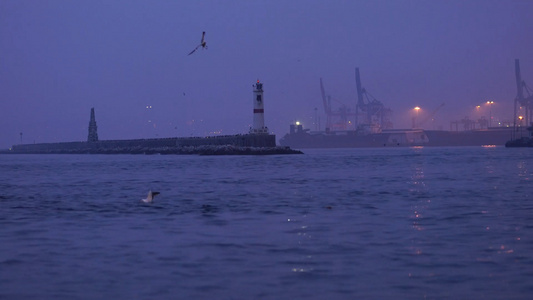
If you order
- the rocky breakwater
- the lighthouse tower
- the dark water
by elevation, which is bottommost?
the dark water

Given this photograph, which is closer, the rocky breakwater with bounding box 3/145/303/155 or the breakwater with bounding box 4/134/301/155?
the rocky breakwater with bounding box 3/145/303/155

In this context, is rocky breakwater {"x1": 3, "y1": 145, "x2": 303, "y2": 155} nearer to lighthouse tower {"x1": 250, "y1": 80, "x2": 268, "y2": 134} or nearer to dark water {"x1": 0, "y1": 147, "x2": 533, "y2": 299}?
lighthouse tower {"x1": 250, "y1": 80, "x2": 268, "y2": 134}

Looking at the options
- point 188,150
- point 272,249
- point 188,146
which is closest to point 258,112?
point 188,150

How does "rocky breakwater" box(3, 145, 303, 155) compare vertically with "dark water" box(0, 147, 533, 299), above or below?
above

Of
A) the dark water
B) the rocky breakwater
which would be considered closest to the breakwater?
the rocky breakwater

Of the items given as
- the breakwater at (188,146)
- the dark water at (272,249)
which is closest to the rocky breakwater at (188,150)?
the breakwater at (188,146)

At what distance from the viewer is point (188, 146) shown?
107188 mm

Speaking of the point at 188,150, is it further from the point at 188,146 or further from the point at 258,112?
the point at 258,112

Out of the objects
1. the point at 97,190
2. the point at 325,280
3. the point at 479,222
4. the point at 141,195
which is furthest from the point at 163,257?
the point at 97,190

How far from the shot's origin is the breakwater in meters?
86.5

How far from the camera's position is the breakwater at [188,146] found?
86500 millimetres

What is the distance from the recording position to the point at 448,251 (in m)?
10.9

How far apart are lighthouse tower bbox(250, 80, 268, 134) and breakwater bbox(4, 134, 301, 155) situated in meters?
0.76

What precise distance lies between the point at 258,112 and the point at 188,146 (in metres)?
25.1
